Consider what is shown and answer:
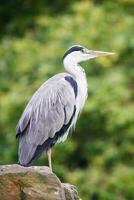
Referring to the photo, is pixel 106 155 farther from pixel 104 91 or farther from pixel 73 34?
pixel 73 34

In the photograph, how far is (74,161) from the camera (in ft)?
52.6

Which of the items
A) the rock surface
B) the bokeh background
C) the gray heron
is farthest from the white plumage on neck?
the bokeh background

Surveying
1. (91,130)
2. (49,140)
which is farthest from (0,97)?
(49,140)

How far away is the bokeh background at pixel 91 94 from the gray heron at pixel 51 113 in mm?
5316

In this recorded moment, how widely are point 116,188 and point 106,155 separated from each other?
1.92 ft

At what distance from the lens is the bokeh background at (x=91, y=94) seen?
15.3m

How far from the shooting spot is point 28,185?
713 centimetres

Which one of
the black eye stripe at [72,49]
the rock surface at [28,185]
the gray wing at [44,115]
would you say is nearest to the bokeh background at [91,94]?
the black eye stripe at [72,49]

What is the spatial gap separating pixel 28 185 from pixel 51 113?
202 centimetres

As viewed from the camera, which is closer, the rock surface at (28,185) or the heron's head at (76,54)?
the rock surface at (28,185)

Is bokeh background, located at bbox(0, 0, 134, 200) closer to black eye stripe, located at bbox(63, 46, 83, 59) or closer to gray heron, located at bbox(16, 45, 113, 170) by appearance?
black eye stripe, located at bbox(63, 46, 83, 59)

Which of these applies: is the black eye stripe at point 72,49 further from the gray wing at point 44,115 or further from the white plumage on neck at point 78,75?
the gray wing at point 44,115

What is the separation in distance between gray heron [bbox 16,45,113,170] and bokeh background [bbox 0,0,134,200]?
17.4 feet

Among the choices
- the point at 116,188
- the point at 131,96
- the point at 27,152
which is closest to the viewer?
the point at 27,152
